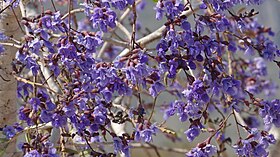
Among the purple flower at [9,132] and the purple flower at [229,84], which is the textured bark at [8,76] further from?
the purple flower at [229,84]

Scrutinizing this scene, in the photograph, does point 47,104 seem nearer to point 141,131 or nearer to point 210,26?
point 141,131

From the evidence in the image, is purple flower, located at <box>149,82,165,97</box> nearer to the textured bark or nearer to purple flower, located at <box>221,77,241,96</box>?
purple flower, located at <box>221,77,241,96</box>

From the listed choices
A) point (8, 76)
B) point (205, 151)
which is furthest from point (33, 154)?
point (8, 76)

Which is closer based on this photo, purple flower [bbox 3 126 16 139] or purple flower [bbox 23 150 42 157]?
purple flower [bbox 23 150 42 157]

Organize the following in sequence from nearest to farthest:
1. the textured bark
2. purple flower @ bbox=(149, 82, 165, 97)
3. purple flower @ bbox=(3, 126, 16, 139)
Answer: purple flower @ bbox=(149, 82, 165, 97)
purple flower @ bbox=(3, 126, 16, 139)
the textured bark

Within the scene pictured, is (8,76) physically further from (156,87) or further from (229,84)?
(229,84)

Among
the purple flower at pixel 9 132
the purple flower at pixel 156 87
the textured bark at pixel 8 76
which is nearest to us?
the purple flower at pixel 156 87

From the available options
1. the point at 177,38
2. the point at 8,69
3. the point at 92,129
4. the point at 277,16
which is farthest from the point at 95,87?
the point at 277,16

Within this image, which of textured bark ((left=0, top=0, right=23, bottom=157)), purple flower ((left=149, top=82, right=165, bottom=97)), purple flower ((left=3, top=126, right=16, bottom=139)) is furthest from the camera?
textured bark ((left=0, top=0, right=23, bottom=157))

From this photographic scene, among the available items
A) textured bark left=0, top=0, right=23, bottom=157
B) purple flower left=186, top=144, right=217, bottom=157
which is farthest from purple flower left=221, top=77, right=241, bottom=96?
textured bark left=0, top=0, right=23, bottom=157

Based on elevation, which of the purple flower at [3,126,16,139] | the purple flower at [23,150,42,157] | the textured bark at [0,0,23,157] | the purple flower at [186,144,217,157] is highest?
the textured bark at [0,0,23,157]

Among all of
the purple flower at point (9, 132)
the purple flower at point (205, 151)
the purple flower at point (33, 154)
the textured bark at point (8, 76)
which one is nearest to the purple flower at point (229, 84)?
the purple flower at point (205, 151)
